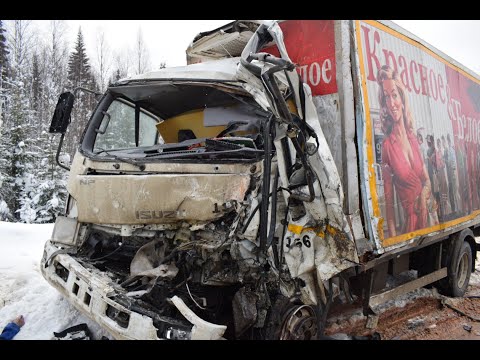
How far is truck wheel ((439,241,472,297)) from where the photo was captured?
5.30 m

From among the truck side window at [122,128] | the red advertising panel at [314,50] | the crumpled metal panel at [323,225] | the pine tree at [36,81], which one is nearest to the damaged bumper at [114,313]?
the crumpled metal panel at [323,225]

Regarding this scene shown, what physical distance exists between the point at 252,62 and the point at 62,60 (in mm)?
36352

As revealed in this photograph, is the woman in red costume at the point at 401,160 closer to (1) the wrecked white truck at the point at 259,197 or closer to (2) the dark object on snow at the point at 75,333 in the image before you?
(1) the wrecked white truck at the point at 259,197

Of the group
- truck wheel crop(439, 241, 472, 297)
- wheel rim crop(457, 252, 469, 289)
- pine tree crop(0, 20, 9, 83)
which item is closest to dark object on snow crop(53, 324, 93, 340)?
truck wheel crop(439, 241, 472, 297)

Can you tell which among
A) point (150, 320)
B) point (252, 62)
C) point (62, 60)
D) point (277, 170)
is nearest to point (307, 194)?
point (277, 170)

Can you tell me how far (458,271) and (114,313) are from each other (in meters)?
5.26

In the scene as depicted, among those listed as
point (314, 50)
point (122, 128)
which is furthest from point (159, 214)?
point (314, 50)

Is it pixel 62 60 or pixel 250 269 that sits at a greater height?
pixel 62 60

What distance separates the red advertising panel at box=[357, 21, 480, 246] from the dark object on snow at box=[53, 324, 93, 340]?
2786mm

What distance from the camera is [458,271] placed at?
569 centimetres

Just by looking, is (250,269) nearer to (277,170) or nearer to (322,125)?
(277,170)

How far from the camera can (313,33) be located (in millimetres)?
3336

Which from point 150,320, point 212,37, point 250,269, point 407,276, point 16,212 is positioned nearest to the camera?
point 150,320

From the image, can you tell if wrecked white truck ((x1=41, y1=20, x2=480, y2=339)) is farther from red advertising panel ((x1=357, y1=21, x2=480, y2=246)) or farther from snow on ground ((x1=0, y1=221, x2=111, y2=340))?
snow on ground ((x1=0, y1=221, x2=111, y2=340))
